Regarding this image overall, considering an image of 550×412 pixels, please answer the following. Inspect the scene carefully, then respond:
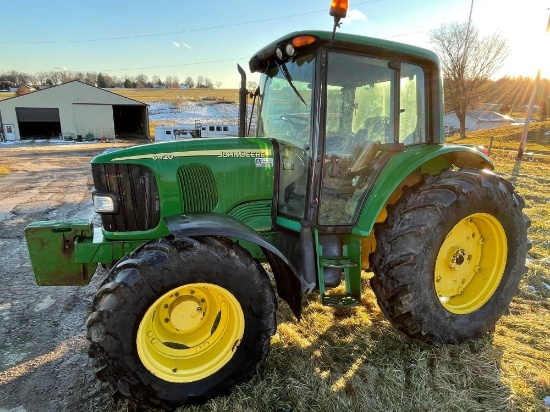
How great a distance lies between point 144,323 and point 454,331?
90.9 inches

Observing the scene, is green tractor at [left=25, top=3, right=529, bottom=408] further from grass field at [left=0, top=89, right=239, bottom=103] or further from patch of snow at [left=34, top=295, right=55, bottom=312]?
grass field at [left=0, top=89, right=239, bottom=103]

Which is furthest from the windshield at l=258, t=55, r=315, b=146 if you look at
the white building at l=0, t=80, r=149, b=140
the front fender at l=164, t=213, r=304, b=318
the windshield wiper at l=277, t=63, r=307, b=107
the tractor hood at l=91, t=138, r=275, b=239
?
the white building at l=0, t=80, r=149, b=140

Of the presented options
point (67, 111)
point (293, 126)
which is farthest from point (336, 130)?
point (67, 111)

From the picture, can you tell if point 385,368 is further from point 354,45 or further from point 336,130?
point 354,45

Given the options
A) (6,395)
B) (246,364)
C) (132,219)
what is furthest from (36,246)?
(246,364)

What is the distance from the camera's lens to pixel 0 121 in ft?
99.1

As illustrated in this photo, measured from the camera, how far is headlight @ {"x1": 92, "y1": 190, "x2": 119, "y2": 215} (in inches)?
114

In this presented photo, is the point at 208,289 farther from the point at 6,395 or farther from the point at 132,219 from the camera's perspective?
the point at 6,395

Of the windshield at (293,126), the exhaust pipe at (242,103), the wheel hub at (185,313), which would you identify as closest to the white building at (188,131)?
the exhaust pipe at (242,103)

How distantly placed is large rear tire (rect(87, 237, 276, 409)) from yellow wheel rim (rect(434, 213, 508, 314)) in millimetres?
1596

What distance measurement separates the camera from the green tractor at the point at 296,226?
2520 millimetres

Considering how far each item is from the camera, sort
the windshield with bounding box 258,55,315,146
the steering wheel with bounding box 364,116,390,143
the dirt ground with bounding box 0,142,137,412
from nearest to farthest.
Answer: the dirt ground with bounding box 0,142,137,412
the windshield with bounding box 258,55,315,146
the steering wheel with bounding box 364,116,390,143

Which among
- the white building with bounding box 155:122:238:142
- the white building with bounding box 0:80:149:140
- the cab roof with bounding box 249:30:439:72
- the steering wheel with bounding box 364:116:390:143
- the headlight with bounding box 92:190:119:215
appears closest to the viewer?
the cab roof with bounding box 249:30:439:72

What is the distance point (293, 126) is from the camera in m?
3.18
